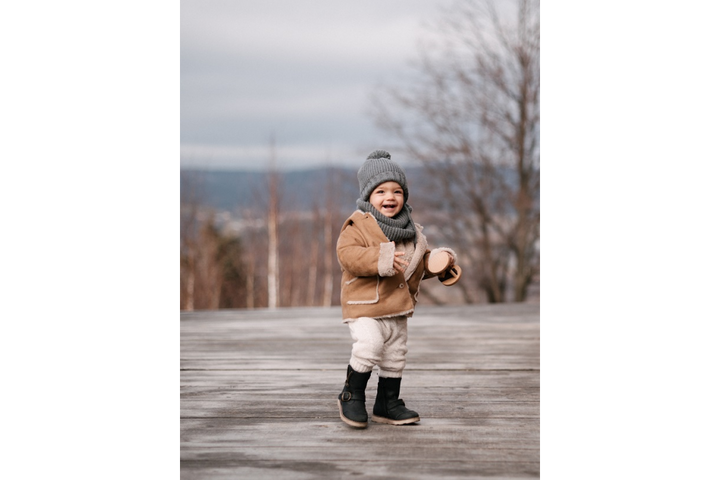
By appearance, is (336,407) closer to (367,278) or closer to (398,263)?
(367,278)

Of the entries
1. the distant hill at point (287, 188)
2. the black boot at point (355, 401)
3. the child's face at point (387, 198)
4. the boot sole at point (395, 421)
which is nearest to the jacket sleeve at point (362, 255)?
the child's face at point (387, 198)

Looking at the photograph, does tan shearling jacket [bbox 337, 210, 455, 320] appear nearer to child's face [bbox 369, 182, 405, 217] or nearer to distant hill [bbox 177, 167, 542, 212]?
child's face [bbox 369, 182, 405, 217]

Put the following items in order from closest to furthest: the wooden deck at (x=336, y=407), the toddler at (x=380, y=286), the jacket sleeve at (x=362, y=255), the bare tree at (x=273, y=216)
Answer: the wooden deck at (x=336, y=407) → the jacket sleeve at (x=362, y=255) → the toddler at (x=380, y=286) → the bare tree at (x=273, y=216)

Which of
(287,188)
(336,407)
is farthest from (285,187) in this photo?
(336,407)

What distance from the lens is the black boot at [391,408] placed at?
291 centimetres

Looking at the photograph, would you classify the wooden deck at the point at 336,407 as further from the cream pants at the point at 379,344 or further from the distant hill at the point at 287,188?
the distant hill at the point at 287,188

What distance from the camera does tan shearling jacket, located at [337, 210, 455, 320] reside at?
2.81 metres

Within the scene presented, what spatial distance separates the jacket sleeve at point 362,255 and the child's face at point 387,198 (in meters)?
0.13

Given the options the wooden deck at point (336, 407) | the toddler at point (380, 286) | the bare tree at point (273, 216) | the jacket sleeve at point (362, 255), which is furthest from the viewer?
the bare tree at point (273, 216)

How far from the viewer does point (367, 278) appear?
9.48ft

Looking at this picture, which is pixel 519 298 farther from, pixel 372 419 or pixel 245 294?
pixel 372 419

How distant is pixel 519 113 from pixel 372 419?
10.2 meters

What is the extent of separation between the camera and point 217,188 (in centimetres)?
1593
